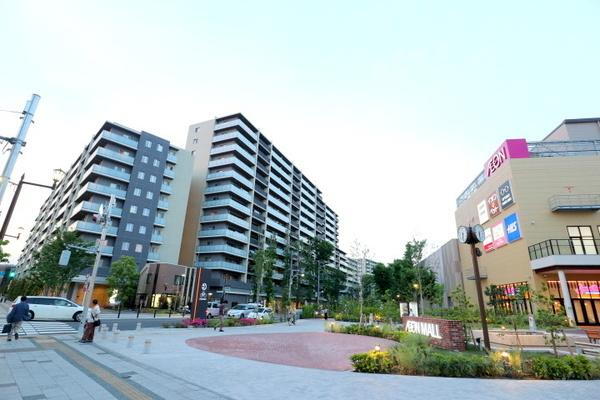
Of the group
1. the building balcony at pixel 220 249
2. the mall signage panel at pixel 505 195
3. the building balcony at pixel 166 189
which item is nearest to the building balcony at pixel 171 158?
the building balcony at pixel 166 189

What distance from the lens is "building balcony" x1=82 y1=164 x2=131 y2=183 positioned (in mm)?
47094

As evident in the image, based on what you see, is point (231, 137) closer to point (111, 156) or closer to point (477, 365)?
point (111, 156)

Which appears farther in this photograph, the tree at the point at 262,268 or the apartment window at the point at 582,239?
the tree at the point at 262,268

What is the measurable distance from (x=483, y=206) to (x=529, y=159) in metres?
8.70

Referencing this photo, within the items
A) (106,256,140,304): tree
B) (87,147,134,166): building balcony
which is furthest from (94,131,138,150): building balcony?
(106,256,140,304): tree

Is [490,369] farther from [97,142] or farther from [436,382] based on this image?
[97,142]

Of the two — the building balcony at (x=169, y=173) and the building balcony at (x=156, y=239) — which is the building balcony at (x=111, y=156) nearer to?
the building balcony at (x=169, y=173)

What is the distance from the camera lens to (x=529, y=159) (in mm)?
29656

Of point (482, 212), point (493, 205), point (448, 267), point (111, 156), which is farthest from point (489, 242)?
point (111, 156)

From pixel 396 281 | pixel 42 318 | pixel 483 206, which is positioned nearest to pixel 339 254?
pixel 396 281

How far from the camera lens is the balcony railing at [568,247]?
84.9ft

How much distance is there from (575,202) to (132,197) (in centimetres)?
5644

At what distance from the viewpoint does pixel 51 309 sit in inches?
876

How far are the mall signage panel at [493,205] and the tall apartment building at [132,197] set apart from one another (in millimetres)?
47678
